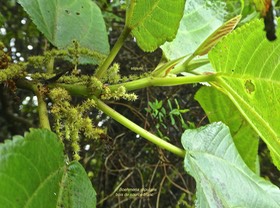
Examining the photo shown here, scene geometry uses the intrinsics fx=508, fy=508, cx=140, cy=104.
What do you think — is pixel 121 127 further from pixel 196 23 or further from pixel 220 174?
pixel 220 174

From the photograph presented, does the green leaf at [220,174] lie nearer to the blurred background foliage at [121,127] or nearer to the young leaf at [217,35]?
the young leaf at [217,35]

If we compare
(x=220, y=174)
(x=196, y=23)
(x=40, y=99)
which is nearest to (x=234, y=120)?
(x=196, y=23)

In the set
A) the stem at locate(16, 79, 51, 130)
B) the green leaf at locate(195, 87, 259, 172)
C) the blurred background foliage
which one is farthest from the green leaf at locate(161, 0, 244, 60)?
the blurred background foliage

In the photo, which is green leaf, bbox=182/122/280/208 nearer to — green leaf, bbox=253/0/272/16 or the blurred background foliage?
green leaf, bbox=253/0/272/16

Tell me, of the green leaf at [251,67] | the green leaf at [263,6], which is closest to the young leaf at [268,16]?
the green leaf at [263,6]

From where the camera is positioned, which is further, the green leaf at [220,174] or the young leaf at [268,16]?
the green leaf at [220,174]

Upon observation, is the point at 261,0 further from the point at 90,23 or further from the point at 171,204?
the point at 171,204
